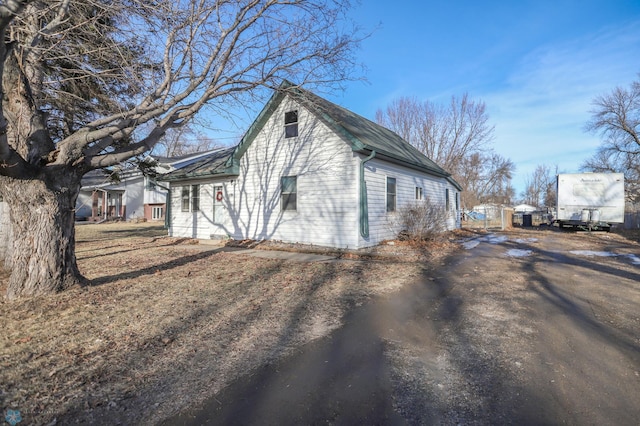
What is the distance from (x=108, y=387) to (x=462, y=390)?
9.98ft

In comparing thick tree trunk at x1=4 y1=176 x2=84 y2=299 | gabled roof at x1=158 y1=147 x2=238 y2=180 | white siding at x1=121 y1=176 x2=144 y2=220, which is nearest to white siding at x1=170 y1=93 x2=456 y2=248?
gabled roof at x1=158 y1=147 x2=238 y2=180

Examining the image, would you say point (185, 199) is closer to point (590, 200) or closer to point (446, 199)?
point (446, 199)

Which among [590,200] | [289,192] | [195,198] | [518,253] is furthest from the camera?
[590,200]

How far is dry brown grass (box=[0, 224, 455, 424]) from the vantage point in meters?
2.69

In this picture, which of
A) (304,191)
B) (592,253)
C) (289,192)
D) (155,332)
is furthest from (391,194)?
(155,332)

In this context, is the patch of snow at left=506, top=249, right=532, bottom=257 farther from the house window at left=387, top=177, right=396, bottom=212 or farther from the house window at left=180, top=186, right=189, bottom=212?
the house window at left=180, top=186, right=189, bottom=212

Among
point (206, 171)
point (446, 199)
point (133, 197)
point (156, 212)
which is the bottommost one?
point (156, 212)

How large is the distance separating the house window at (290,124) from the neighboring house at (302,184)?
38mm

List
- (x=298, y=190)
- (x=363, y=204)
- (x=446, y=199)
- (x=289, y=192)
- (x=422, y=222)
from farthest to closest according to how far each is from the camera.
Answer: (x=446, y=199) < (x=289, y=192) < (x=298, y=190) < (x=422, y=222) < (x=363, y=204)

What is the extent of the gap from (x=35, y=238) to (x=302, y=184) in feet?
26.2

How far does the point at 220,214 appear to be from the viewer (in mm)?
14219

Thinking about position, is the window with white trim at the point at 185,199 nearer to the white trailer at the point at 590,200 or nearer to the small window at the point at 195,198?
the small window at the point at 195,198

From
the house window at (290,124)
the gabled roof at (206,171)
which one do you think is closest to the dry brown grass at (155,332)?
the house window at (290,124)

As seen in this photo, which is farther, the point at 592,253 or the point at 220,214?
the point at 220,214
